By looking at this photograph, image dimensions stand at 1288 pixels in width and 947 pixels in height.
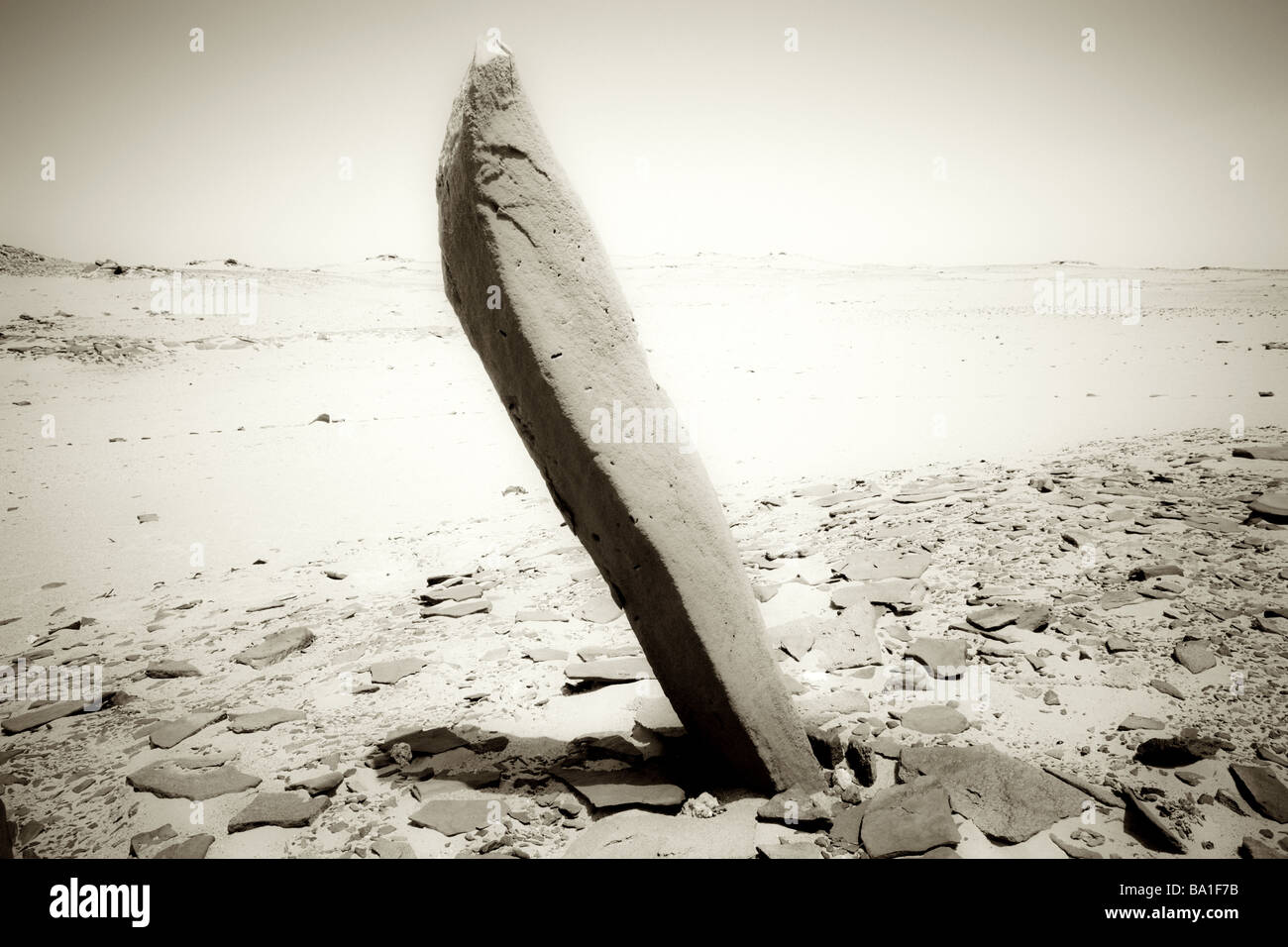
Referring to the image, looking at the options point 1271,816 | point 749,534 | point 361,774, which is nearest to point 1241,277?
point 749,534

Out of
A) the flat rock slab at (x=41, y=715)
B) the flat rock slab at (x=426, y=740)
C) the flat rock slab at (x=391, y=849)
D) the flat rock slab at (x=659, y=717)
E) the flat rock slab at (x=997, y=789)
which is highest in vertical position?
the flat rock slab at (x=997, y=789)

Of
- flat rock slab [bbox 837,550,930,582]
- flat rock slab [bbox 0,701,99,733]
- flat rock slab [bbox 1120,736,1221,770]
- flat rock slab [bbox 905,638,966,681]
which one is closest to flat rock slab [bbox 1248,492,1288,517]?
flat rock slab [bbox 837,550,930,582]

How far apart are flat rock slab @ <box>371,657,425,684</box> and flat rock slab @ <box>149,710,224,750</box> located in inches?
31.4

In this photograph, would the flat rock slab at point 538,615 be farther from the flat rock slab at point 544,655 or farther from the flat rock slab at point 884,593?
the flat rock slab at point 884,593

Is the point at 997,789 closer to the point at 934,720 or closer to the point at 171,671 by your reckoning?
the point at 934,720

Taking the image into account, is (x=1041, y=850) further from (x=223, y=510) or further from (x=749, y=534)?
(x=223, y=510)

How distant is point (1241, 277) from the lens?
27.4 metres

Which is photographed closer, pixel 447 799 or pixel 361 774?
pixel 447 799

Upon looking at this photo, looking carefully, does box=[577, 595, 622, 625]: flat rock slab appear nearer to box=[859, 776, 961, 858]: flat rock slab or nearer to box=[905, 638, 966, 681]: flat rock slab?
box=[905, 638, 966, 681]: flat rock slab

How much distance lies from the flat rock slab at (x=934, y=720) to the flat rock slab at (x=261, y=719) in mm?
3125

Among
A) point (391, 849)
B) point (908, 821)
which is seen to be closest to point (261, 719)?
point (391, 849)

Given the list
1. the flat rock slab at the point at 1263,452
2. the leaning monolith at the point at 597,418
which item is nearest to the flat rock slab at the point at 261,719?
the leaning monolith at the point at 597,418

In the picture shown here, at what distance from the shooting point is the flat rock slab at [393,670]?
4070 millimetres
